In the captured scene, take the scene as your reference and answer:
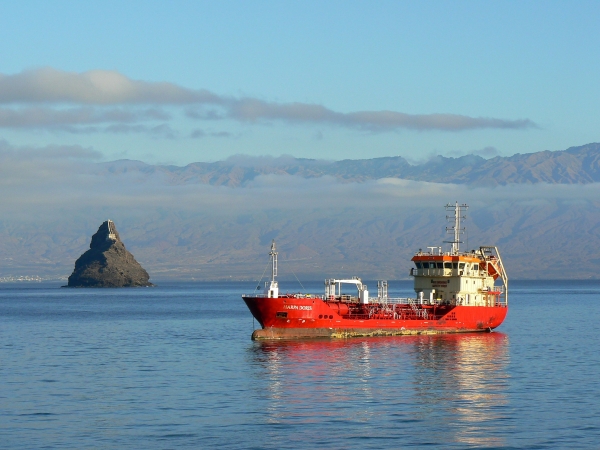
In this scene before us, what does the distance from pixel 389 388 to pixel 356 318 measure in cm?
3236

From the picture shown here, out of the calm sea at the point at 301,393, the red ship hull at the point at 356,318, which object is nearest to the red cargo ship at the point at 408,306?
the red ship hull at the point at 356,318

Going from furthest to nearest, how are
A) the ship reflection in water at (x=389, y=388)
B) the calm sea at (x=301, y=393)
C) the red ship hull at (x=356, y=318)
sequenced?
the red ship hull at (x=356, y=318)
the ship reflection in water at (x=389, y=388)
the calm sea at (x=301, y=393)

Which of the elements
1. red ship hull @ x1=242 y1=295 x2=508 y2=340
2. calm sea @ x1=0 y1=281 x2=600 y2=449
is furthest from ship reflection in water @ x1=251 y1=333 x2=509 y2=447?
red ship hull @ x1=242 y1=295 x2=508 y2=340

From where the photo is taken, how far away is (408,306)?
307 ft

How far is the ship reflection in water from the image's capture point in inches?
1738

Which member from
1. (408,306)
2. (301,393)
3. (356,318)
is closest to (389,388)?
→ (301,393)

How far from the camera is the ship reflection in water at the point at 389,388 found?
4416cm

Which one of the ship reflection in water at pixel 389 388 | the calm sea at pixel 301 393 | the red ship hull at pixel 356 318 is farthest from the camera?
the red ship hull at pixel 356 318

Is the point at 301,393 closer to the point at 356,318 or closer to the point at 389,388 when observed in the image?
the point at 389,388

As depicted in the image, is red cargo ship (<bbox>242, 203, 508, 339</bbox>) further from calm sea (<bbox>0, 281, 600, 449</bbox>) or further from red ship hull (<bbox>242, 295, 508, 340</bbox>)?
calm sea (<bbox>0, 281, 600, 449</bbox>)

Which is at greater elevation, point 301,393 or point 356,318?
point 356,318

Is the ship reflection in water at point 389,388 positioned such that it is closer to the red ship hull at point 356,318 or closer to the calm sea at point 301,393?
the calm sea at point 301,393

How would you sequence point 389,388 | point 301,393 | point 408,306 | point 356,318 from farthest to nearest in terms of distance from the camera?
point 408,306 < point 356,318 < point 389,388 < point 301,393

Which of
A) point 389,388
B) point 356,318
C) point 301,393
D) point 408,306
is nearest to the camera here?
point 301,393
